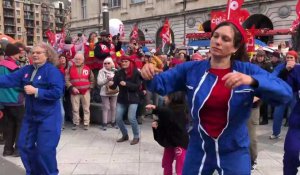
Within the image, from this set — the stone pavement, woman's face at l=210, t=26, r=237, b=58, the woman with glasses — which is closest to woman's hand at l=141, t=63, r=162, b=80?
woman's face at l=210, t=26, r=237, b=58

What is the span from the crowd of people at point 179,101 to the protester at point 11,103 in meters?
0.02

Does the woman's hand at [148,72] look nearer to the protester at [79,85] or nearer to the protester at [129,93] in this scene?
the protester at [129,93]

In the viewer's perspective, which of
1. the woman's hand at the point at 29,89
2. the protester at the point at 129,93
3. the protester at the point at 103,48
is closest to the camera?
the woman's hand at the point at 29,89

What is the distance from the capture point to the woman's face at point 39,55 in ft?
16.0

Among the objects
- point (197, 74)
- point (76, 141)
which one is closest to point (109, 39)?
point (76, 141)

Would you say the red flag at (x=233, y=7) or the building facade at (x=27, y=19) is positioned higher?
the building facade at (x=27, y=19)

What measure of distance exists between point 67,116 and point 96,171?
476 centimetres

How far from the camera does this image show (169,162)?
203 inches

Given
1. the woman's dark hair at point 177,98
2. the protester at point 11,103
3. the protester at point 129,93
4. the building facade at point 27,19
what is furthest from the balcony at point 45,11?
the woman's dark hair at point 177,98

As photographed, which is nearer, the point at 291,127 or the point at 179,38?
the point at 291,127

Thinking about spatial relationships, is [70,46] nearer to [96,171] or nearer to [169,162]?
[96,171]

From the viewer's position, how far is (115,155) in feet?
22.5

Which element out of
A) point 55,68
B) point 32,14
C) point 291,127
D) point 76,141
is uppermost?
point 32,14

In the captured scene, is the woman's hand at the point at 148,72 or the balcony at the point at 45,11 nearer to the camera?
the woman's hand at the point at 148,72
